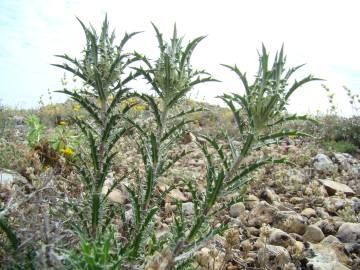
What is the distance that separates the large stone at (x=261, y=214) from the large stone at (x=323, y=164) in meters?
1.91

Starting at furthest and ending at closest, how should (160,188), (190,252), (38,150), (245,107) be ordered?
(38,150) → (160,188) → (245,107) → (190,252)

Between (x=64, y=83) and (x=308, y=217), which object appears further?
(x=64, y=83)

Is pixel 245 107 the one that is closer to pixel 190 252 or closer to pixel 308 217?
pixel 190 252

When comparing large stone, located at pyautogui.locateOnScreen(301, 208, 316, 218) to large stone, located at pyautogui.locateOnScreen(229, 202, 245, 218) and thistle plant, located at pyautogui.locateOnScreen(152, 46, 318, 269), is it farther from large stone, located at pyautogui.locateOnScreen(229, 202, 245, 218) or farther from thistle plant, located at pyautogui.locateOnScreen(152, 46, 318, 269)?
thistle plant, located at pyautogui.locateOnScreen(152, 46, 318, 269)

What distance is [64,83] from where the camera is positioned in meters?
8.45

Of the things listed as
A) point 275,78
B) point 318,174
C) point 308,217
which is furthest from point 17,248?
point 318,174

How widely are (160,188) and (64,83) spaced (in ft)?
15.8

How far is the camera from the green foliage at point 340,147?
679cm

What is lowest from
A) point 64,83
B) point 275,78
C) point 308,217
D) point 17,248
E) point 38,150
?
point 308,217

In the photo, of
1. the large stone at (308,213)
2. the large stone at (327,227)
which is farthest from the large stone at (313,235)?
the large stone at (308,213)

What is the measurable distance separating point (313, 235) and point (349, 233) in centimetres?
33

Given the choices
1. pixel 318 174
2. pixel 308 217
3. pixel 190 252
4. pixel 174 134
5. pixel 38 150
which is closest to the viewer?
pixel 190 252

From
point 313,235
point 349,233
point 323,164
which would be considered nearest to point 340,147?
point 323,164

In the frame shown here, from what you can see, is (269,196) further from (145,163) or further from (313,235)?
(145,163)
